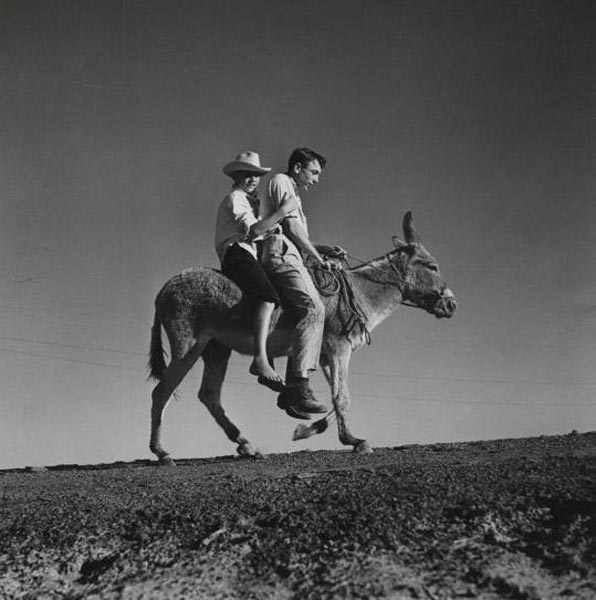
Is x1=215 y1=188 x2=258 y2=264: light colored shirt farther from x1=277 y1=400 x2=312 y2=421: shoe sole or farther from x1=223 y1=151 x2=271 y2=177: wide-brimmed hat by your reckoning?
x1=277 y1=400 x2=312 y2=421: shoe sole

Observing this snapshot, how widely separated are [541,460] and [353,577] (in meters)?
2.95

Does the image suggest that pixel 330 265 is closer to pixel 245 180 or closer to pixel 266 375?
pixel 245 180

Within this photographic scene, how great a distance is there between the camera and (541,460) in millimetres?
6934

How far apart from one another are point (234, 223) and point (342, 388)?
2147 millimetres

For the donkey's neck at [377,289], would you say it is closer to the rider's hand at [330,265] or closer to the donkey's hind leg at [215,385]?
the rider's hand at [330,265]

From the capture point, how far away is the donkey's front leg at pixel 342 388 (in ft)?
31.7

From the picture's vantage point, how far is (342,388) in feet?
32.1

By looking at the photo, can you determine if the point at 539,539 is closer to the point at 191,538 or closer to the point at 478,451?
the point at 191,538

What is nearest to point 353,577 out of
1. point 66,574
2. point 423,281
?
point 66,574

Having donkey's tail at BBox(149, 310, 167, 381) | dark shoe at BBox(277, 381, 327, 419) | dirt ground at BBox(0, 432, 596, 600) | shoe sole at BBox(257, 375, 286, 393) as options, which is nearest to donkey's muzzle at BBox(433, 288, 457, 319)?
dark shoe at BBox(277, 381, 327, 419)

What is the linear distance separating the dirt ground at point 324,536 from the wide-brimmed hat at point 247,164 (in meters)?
3.89

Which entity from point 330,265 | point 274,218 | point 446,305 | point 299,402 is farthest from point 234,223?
point 446,305

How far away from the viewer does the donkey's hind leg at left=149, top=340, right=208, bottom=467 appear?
31.2 feet

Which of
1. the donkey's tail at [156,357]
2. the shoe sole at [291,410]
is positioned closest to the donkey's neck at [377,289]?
the shoe sole at [291,410]
